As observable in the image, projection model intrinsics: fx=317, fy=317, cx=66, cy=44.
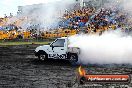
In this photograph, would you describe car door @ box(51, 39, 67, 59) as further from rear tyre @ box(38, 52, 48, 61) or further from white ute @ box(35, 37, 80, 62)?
rear tyre @ box(38, 52, 48, 61)

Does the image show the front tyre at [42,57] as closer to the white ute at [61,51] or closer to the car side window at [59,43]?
the white ute at [61,51]

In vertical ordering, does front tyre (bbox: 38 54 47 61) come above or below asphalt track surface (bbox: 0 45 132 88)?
above

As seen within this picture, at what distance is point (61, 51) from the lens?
20.1 m

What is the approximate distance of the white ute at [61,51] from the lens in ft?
65.3

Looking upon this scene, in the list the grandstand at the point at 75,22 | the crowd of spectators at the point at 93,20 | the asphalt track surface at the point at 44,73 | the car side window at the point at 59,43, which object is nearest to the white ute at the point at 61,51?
the car side window at the point at 59,43

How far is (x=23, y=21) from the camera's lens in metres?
54.3

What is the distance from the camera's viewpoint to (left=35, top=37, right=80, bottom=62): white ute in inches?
783

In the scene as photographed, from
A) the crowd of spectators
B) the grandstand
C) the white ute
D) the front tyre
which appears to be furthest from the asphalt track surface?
the crowd of spectators

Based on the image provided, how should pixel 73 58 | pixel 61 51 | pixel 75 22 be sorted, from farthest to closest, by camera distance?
pixel 75 22 → pixel 61 51 → pixel 73 58

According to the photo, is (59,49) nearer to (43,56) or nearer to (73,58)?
(73,58)

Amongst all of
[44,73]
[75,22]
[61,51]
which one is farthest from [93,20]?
[44,73]

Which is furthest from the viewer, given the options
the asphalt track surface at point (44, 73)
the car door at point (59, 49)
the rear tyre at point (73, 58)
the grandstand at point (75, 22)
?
the grandstand at point (75, 22)

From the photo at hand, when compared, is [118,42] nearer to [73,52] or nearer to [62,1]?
[73,52]

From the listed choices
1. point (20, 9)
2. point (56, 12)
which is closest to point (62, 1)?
point (56, 12)
